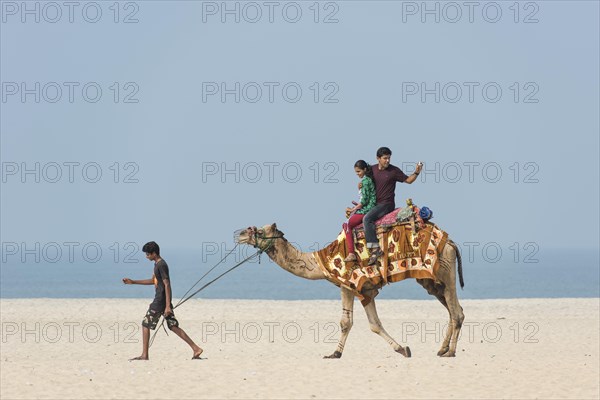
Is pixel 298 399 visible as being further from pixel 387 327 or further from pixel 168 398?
pixel 387 327

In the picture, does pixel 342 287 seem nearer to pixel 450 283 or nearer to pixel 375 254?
pixel 375 254

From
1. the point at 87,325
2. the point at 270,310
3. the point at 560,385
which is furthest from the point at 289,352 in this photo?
the point at 270,310

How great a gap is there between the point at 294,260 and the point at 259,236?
798 millimetres

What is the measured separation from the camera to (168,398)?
16609 mm

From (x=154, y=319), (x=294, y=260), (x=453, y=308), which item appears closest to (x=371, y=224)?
(x=294, y=260)

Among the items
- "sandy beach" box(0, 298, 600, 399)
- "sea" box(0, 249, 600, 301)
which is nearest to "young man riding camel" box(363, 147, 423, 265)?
"sandy beach" box(0, 298, 600, 399)

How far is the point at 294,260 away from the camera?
Answer: 19.7 meters

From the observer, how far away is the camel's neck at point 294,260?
771 inches

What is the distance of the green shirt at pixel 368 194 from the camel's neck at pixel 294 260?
1.38 m

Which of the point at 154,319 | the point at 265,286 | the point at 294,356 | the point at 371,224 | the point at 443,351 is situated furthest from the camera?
the point at 265,286

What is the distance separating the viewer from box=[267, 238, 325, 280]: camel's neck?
19578 millimetres

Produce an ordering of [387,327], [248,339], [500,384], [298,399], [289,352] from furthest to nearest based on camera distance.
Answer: [387,327], [248,339], [289,352], [500,384], [298,399]

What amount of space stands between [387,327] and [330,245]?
967 cm

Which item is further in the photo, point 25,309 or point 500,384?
point 25,309
